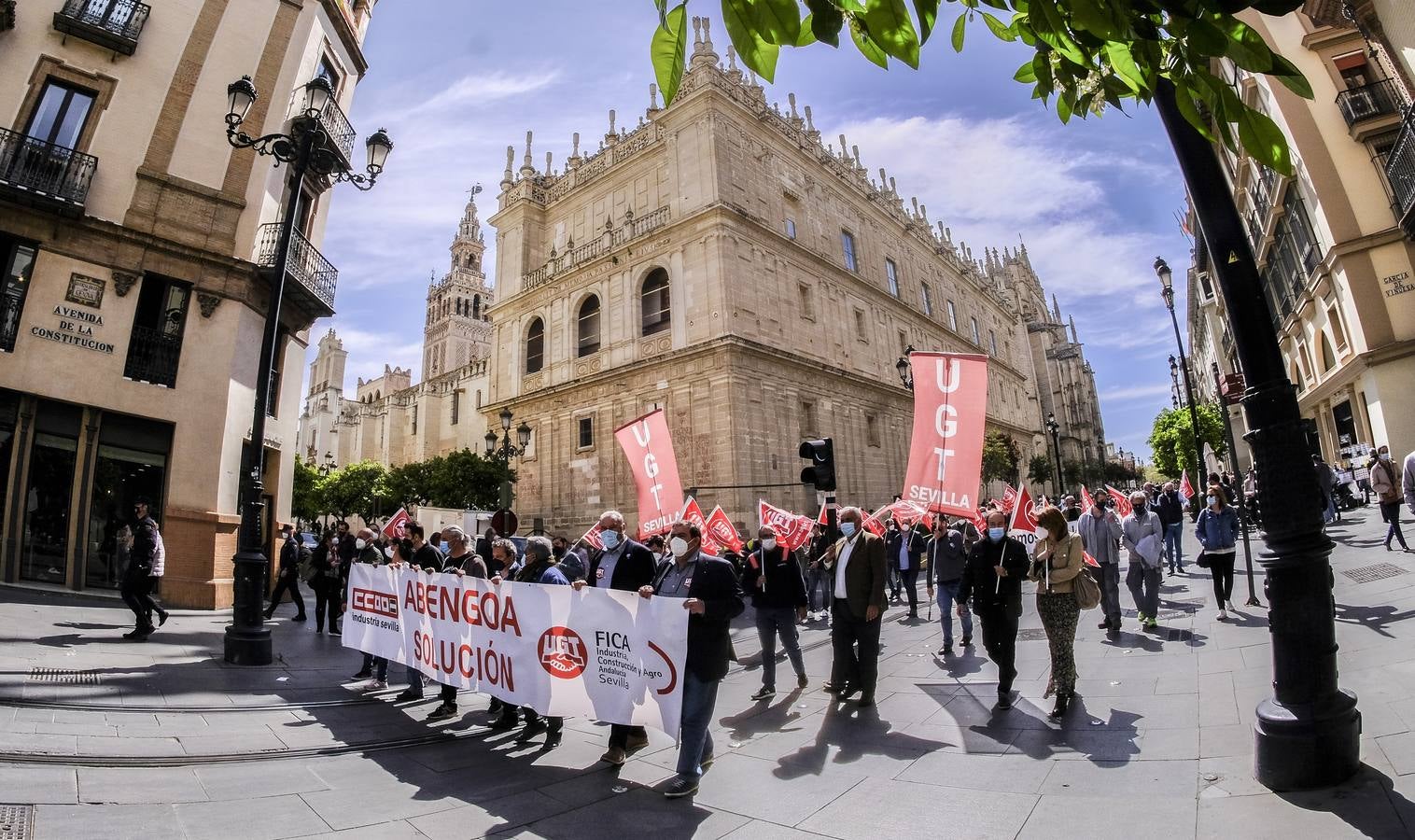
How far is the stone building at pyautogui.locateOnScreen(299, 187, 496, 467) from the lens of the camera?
5550 cm

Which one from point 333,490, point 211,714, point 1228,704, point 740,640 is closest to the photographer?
point 1228,704

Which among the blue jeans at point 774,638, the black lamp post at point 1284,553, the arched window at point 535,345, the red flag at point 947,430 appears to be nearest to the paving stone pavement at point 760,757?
the black lamp post at point 1284,553

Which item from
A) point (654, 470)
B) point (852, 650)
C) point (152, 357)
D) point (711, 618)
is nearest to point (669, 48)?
point (711, 618)

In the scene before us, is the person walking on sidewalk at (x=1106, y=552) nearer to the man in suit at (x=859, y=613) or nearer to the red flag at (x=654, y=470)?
the man in suit at (x=859, y=613)

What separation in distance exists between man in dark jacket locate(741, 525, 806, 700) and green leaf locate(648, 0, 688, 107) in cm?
652

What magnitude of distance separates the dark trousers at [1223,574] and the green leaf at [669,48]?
10045 mm

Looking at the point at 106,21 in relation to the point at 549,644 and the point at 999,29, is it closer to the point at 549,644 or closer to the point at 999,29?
the point at 549,644

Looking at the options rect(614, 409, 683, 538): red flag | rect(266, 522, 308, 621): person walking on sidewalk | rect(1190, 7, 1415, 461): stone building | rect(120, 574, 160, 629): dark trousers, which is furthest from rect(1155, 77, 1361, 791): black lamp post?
rect(1190, 7, 1415, 461): stone building

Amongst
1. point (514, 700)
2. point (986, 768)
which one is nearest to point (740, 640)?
point (514, 700)

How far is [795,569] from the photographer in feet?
26.0

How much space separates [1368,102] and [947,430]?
1968 centimetres

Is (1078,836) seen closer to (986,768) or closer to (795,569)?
(986,768)

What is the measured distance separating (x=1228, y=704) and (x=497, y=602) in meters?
6.22

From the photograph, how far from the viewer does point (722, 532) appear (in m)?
13.1
